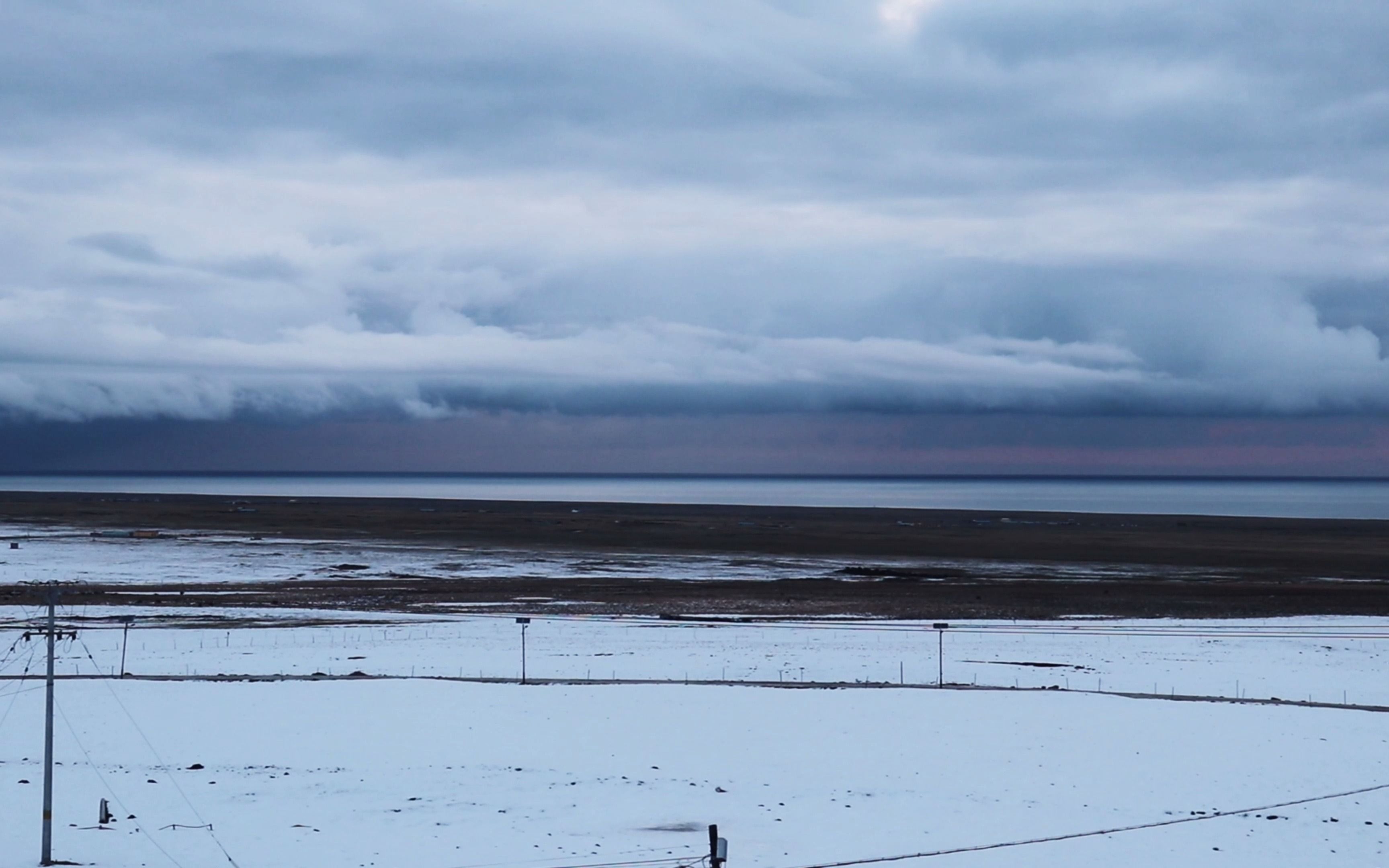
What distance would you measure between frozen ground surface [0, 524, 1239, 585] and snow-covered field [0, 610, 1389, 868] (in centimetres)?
3235

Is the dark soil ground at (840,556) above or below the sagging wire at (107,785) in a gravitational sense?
above

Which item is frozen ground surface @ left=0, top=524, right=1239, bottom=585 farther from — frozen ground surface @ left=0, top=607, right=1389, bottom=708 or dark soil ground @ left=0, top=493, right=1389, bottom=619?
frozen ground surface @ left=0, top=607, right=1389, bottom=708

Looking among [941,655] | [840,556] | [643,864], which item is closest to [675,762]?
[643,864]

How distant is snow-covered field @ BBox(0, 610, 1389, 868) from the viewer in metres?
22.8

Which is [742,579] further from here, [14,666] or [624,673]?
[14,666]

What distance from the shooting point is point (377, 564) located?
268 feet

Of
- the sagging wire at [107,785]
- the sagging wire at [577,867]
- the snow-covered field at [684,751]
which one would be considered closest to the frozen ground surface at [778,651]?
the snow-covered field at [684,751]

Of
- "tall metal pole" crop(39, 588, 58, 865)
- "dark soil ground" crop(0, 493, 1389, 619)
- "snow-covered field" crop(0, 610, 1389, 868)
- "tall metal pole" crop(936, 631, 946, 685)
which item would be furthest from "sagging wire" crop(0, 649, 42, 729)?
"tall metal pole" crop(936, 631, 946, 685)

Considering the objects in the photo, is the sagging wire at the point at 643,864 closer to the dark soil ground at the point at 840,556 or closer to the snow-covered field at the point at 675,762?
the snow-covered field at the point at 675,762

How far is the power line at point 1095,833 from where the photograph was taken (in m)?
22.1

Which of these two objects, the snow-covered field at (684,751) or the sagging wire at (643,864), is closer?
the sagging wire at (643,864)

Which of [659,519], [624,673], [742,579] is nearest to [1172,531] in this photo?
[659,519]

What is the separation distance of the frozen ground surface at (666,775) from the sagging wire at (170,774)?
0.26 feet

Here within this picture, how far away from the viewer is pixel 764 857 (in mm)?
22031
